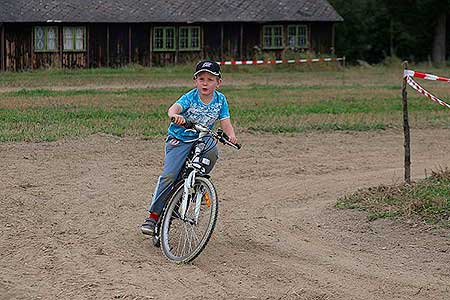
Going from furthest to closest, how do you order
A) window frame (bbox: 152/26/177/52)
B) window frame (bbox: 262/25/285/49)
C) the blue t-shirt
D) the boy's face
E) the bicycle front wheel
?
window frame (bbox: 262/25/285/49) < window frame (bbox: 152/26/177/52) < the blue t-shirt < the boy's face < the bicycle front wheel

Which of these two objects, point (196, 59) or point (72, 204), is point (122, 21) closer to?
point (196, 59)

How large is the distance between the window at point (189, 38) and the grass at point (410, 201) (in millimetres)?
35693

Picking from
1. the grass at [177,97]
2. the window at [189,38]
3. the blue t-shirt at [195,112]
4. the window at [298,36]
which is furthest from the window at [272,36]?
the blue t-shirt at [195,112]

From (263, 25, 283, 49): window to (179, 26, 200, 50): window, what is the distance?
3392 mm

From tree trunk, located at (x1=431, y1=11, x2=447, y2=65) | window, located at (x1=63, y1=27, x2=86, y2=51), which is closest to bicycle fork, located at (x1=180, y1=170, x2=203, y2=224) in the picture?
window, located at (x1=63, y1=27, x2=86, y2=51)

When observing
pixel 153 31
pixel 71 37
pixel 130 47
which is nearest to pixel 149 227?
pixel 71 37

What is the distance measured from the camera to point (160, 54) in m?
46.1

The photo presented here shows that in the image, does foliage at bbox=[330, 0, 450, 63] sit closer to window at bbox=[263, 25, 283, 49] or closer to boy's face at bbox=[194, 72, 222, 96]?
window at bbox=[263, 25, 283, 49]

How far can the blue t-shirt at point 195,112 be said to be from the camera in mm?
8570

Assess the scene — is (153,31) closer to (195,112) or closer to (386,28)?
(386,28)

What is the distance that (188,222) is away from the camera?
8.36 meters

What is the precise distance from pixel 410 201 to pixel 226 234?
2.08 meters

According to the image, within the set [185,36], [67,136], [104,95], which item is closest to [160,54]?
[185,36]

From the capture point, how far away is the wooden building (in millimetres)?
42969
